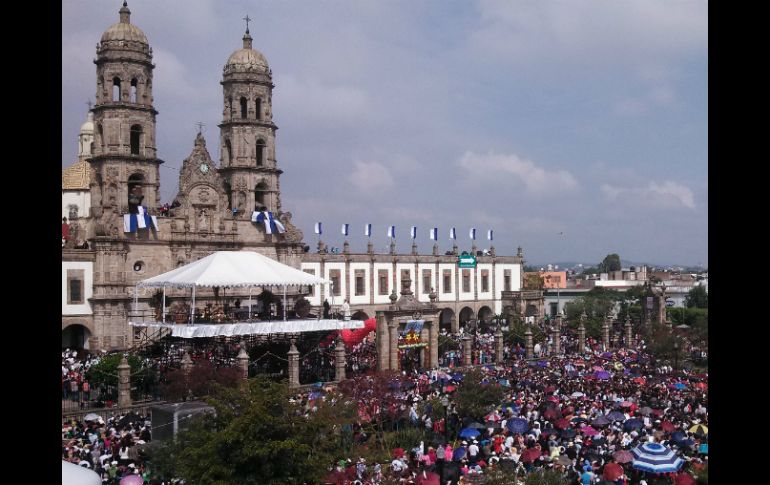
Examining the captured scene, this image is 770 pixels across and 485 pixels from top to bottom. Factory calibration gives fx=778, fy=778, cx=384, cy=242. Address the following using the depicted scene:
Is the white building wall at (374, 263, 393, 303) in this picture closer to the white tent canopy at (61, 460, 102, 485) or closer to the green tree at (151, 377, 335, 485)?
the green tree at (151, 377, 335, 485)

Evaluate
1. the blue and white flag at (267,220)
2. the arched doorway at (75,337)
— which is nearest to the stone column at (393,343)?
the blue and white flag at (267,220)

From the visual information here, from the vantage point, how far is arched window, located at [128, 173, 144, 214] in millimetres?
45531

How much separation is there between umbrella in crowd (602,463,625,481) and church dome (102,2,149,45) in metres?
37.5

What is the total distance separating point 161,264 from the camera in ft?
148

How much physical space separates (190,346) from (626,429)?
70.2 ft

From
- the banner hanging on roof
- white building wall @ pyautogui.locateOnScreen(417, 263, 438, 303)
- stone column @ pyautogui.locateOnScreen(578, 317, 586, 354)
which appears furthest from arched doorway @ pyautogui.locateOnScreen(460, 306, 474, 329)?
the banner hanging on roof

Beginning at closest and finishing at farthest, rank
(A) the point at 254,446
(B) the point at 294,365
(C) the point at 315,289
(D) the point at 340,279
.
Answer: (A) the point at 254,446 → (B) the point at 294,365 → (C) the point at 315,289 → (D) the point at 340,279

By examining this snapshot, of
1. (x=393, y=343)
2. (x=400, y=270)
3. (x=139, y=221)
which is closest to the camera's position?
(x=393, y=343)

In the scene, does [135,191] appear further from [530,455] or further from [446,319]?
[530,455]

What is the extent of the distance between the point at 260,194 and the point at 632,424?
113 feet

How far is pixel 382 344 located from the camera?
37844 millimetres

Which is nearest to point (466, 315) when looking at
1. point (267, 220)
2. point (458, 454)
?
point (267, 220)

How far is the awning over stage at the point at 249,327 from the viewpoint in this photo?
33.9 metres

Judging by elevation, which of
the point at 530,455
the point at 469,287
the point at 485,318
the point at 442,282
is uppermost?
the point at 442,282
